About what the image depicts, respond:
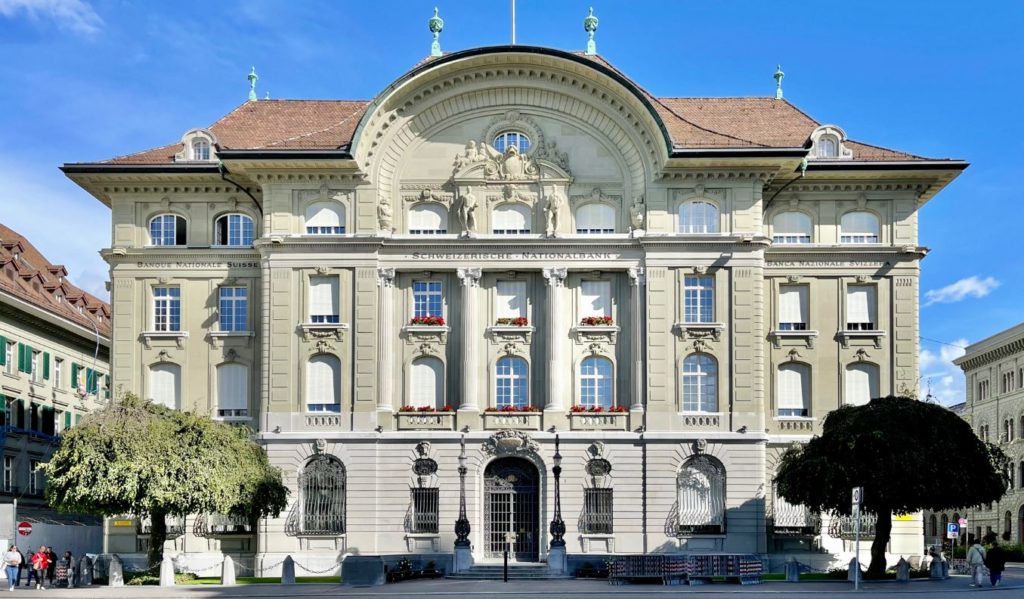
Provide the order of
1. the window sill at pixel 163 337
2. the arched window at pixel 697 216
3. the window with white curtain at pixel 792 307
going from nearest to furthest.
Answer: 1. the arched window at pixel 697 216
2. the window sill at pixel 163 337
3. the window with white curtain at pixel 792 307

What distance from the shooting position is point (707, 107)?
59.0 m

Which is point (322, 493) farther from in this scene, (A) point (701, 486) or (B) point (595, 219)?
(B) point (595, 219)

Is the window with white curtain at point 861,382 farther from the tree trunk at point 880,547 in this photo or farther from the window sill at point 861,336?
the tree trunk at point 880,547

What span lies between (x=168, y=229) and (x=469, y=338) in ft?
42.0

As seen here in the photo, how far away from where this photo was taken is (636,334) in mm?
53031

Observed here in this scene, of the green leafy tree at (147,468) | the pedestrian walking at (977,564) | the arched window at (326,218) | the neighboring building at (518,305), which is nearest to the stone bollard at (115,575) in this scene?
the green leafy tree at (147,468)

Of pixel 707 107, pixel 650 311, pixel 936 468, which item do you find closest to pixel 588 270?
pixel 650 311

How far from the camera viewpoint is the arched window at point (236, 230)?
182ft

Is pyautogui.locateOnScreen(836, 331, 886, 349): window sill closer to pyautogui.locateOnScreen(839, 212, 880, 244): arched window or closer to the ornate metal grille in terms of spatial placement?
pyautogui.locateOnScreen(839, 212, 880, 244): arched window

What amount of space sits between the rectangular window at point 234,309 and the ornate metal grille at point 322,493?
21.4ft

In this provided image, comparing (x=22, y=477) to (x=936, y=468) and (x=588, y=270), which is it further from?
(x=936, y=468)

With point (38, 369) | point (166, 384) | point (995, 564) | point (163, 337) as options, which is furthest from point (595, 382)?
point (38, 369)

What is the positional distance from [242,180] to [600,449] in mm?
17190

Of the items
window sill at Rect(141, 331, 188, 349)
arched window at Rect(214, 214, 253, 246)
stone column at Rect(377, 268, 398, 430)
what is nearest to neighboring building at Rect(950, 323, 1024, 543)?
stone column at Rect(377, 268, 398, 430)
